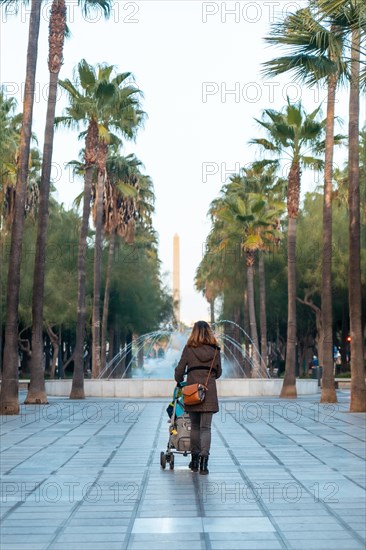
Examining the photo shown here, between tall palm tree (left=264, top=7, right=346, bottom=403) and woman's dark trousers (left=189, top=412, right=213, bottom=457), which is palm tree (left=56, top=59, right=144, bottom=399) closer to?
tall palm tree (left=264, top=7, right=346, bottom=403)

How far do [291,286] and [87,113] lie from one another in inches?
355

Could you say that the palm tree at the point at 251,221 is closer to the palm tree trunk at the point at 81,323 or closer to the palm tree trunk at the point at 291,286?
the palm tree trunk at the point at 291,286

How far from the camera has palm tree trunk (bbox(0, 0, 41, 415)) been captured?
25.0 meters

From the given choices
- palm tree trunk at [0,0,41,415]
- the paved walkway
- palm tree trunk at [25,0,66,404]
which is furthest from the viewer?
palm tree trunk at [25,0,66,404]

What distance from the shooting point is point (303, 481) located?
11742 millimetres

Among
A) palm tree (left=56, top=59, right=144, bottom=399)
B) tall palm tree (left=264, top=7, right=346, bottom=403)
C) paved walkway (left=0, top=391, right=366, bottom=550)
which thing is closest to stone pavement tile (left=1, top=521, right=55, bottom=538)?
paved walkway (left=0, top=391, right=366, bottom=550)

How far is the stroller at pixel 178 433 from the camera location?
42.7 ft

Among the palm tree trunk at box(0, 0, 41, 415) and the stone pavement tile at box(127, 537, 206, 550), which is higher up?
the palm tree trunk at box(0, 0, 41, 415)

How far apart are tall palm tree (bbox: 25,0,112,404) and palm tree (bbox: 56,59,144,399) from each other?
453 centimetres

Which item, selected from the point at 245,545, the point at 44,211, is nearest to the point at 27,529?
the point at 245,545

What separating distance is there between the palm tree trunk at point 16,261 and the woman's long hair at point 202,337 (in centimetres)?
1262

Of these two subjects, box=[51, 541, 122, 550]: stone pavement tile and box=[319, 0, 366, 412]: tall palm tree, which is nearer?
box=[51, 541, 122, 550]: stone pavement tile

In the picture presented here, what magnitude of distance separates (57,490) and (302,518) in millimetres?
3023

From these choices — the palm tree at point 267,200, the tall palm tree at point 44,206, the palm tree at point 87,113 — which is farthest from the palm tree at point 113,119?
the palm tree at point 267,200
